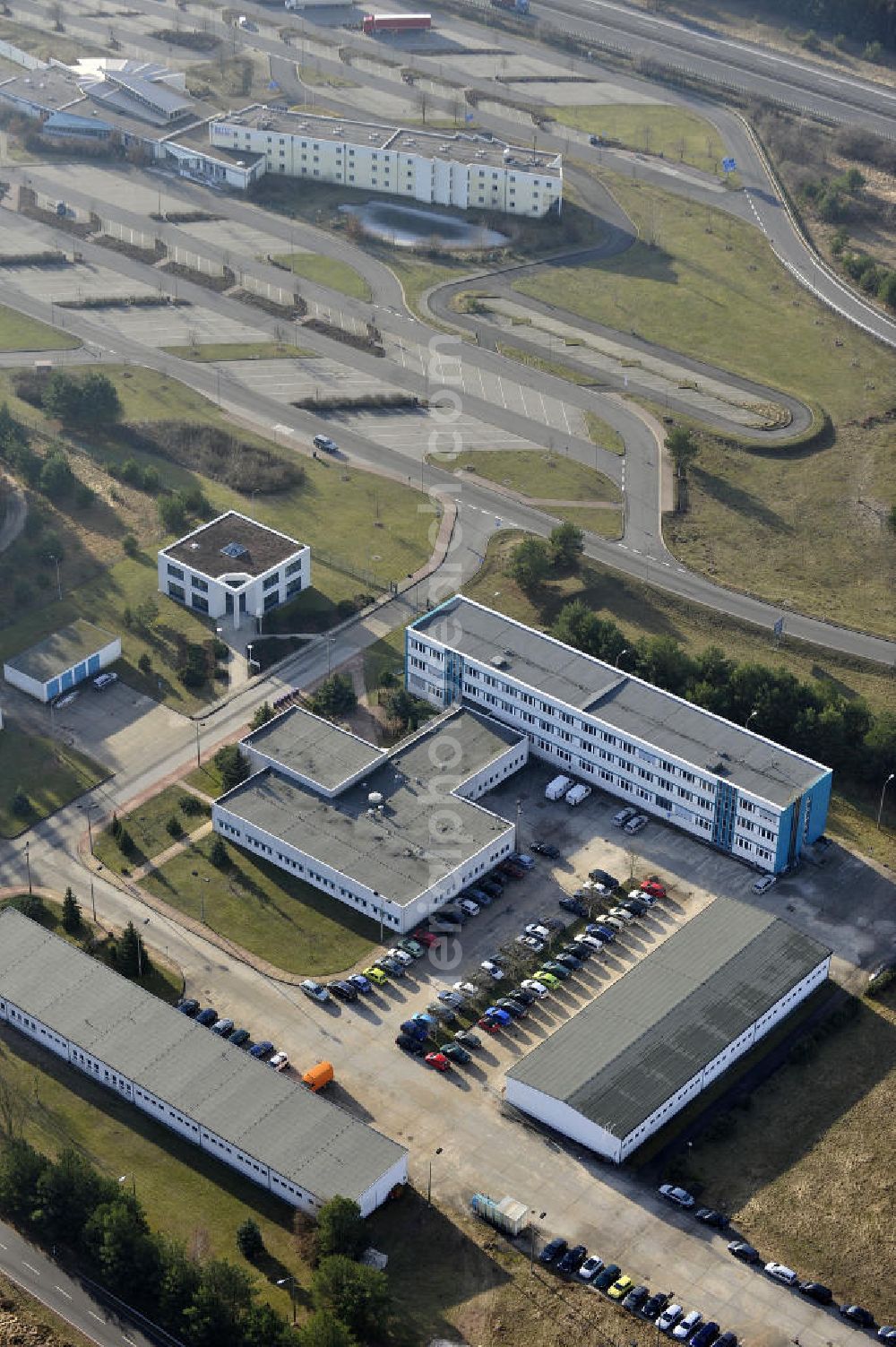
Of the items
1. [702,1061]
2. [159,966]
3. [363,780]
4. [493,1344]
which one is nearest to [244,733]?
[363,780]

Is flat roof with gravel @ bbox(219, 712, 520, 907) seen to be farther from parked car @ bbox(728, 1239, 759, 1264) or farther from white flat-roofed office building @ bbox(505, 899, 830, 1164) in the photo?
parked car @ bbox(728, 1239, 759, 1264)

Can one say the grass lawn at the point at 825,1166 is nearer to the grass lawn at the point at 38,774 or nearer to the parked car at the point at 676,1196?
the parked car at the point at 676,1196

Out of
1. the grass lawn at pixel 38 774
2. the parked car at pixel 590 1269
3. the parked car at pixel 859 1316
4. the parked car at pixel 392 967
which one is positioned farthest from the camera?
the grass lawn at pixel 38 774

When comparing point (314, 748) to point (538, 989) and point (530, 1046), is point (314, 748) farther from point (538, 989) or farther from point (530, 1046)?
point (530, 1046)

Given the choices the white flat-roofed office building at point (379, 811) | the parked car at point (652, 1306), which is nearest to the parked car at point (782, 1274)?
the parked car at point (652, 1306)

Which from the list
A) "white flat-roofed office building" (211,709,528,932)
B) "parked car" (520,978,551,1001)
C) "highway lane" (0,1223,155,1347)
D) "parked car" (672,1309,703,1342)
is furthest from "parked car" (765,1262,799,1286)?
"white flat-roofed office building" (211,709,528,932)

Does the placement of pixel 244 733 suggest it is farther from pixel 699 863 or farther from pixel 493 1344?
pixel 493 1344

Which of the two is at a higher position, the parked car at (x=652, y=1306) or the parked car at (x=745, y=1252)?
the parked car at (x=745, y=1252)
